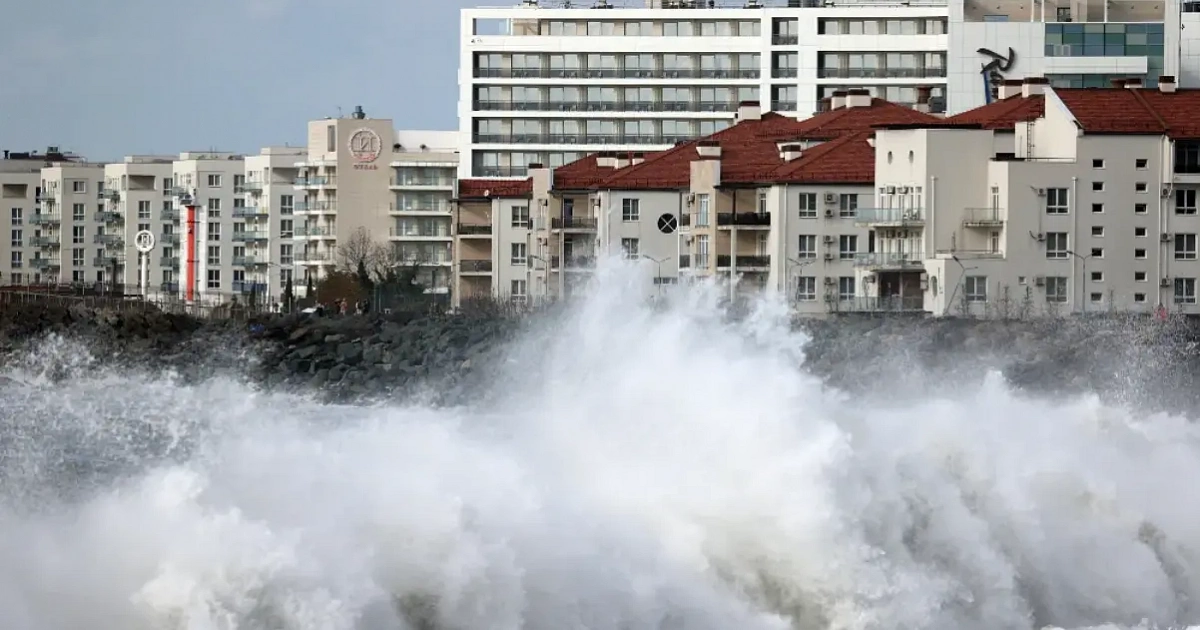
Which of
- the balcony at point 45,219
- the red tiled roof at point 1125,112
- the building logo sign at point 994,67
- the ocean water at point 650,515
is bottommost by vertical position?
the ocean water at point 650,515

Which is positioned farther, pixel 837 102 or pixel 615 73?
pixel 615 73

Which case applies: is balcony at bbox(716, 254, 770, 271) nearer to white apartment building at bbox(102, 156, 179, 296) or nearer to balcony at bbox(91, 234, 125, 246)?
white apartment building at bbox(102, 156, 179, 296)

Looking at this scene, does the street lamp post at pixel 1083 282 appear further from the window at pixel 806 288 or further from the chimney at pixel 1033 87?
the chimney at pixel 1033 87

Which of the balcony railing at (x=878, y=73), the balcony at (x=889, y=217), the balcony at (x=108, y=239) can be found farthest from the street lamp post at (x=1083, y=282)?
the balcony at (x=108, y=239)

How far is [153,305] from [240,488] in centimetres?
7148

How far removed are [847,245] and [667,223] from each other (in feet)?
29.9

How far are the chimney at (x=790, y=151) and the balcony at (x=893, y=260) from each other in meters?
8.30

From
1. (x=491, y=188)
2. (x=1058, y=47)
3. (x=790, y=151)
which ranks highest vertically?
(x=1058, y=47)

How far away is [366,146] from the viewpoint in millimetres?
129125

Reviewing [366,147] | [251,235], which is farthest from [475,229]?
[251,235]

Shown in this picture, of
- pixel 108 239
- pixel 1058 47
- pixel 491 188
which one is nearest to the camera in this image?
pixel 1058 47

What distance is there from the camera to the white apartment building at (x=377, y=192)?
4958 inches

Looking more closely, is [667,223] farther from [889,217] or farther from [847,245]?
[889,217]

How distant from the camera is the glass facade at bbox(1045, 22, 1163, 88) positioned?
10725 centimetres
